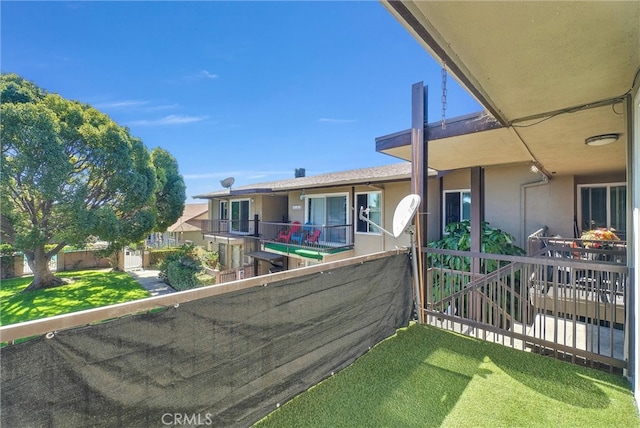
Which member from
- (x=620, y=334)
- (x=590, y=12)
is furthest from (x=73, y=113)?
(x=620, y=334)

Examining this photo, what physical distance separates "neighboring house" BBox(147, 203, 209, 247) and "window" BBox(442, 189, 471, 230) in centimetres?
2181

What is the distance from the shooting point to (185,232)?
30.2 metres

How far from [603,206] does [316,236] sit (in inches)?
354

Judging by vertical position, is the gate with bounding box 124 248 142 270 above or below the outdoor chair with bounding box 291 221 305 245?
below

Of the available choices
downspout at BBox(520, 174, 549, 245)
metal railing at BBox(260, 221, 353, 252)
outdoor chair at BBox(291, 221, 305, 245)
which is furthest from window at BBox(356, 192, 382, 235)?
downspout at BBox(520, 174, 549, 245)

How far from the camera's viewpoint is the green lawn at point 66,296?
37.9 feet

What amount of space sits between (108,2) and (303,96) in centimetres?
1010

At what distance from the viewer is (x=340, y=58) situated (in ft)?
33.9

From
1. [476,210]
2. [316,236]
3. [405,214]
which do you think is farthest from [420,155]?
[316,236]

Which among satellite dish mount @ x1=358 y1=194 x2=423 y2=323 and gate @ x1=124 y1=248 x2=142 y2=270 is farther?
gate @ x1=124 y1=248 x2=142 y2=270

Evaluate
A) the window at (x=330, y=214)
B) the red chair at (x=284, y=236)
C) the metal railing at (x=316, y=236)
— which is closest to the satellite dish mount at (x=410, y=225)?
the metal railing at (x=316, y=236)

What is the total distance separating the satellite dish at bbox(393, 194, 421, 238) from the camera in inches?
146

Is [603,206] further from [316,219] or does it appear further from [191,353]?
[191,353]

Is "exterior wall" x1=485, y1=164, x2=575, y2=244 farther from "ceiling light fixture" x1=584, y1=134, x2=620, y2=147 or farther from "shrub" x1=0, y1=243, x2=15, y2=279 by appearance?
"shrub" x1=0, y1=243, x2=15, y2=279
